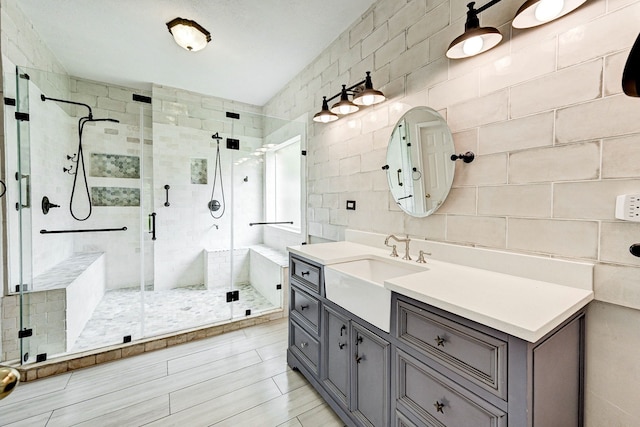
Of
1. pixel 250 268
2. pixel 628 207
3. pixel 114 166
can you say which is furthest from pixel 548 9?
pixel 114 166

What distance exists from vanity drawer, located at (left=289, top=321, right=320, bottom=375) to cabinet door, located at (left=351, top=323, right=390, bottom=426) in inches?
15.0

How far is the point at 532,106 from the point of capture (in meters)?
1.23

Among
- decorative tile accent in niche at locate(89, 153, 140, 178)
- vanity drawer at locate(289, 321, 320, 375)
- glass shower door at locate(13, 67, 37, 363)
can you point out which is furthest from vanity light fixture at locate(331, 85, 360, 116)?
decorative tile accent in niche at locate(89, 153, 140, 178)

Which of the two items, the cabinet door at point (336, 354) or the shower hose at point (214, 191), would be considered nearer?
the cabinet door at point (336, 354)

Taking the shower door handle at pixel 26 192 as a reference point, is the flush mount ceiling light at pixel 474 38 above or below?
above

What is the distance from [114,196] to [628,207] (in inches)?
Result: 180

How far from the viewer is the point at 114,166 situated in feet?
11.2

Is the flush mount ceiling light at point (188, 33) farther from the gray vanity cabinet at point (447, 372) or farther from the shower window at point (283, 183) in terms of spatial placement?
the gray vanity cabinet at point (447, 372)

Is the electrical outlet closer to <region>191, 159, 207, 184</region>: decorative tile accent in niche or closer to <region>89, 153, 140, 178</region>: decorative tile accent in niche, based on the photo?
<region>191, 159, 207, 184</region>: decorative tile accent in niche

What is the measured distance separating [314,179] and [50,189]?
2.60 metres

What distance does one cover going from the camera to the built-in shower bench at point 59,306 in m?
2.11

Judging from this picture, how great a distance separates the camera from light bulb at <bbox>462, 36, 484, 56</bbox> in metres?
1.31

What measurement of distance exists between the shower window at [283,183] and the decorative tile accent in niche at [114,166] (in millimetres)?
1714

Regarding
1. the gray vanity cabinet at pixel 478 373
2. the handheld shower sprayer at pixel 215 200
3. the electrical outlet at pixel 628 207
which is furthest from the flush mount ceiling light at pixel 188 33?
the electrical outlet at pixel 628 207
